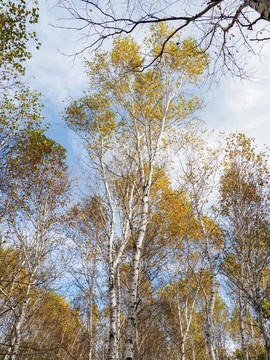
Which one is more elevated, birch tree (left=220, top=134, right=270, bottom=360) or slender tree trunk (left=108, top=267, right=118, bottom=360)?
birch tree (left=220, top=134, right=270, bottom=360)

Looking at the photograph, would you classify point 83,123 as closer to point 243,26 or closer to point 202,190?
point 202,190

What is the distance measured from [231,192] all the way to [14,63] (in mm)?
Answer: 7657

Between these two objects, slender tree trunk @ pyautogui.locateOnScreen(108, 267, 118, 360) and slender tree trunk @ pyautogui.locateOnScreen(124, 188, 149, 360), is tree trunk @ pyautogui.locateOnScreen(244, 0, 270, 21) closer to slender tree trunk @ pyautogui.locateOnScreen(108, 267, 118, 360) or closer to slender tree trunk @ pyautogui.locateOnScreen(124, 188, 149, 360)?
slender tree trunk @ pyautogui.locateOnScreen(124, 188, 149, 360)

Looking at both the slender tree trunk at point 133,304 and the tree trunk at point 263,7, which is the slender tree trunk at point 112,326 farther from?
the tree trunk at point 263,7

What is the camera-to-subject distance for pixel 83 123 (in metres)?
8.98

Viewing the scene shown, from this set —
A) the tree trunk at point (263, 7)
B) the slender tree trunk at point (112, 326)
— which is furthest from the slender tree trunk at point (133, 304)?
the tree trunk at point (263, 7)

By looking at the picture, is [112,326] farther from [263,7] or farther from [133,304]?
[263,7]

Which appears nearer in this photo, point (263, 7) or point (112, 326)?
point (263, 7)

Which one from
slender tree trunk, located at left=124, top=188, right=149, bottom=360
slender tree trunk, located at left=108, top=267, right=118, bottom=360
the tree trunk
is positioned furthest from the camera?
slender tree trunk, located at left=108, top=267, right=118, bottom=360

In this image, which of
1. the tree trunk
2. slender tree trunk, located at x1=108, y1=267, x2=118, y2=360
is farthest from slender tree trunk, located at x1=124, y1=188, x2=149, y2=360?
the tree trunk

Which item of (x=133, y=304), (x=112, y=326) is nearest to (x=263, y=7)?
(x=133, y=304)

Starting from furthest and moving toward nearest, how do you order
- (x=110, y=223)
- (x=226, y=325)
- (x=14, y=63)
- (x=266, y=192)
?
(x=226, y=325) < (x=266, y=192) < (x=110, y=223) < (x=14, y=63)

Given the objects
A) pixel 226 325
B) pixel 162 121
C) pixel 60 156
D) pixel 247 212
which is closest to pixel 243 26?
pixel 162 121

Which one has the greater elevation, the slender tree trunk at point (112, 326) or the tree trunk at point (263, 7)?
the tree trunk at point (263, 7)
